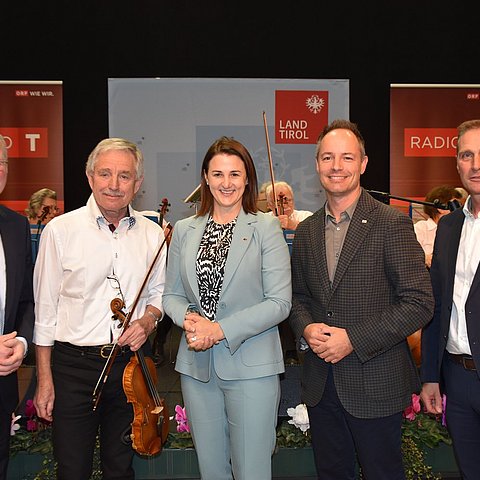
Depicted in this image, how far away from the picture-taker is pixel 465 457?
7.72ft

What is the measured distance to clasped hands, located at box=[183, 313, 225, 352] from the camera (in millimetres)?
2256

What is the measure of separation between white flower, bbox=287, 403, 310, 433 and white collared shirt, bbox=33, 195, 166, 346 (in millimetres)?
1432

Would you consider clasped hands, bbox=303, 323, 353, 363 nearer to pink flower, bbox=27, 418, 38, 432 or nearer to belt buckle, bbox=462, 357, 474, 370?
belt buckle, bbox=462, 357, 474, 370

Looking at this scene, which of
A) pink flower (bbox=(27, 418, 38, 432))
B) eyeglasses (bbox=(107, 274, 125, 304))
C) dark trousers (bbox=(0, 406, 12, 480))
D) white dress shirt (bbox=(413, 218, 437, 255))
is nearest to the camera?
dark trousers (bbox=(0, 406, 12, 480))

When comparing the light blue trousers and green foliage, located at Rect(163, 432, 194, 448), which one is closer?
the light blue trousers

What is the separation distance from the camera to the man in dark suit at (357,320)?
229 cm

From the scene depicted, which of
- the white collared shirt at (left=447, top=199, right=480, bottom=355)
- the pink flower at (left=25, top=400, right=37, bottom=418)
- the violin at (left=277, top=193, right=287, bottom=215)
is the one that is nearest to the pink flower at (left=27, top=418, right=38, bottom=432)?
the pink flower at (left=25, top=400, right=37, bottom=418)

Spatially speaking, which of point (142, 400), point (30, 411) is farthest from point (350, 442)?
point (30, 411)

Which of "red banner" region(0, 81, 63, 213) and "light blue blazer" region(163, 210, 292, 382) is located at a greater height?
"red banner" region(0, 81, 63, 213)

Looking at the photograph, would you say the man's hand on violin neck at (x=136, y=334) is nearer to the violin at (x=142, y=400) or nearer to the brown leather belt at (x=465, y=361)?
the violin at (x=142, y=400)

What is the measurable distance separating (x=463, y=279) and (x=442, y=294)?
0.34 ft

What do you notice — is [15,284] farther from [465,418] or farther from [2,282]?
[465,418]

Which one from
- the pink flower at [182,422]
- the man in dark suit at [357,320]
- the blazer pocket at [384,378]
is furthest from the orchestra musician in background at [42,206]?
the blazer pocket at [384,378]

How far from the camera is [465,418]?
2.34m
